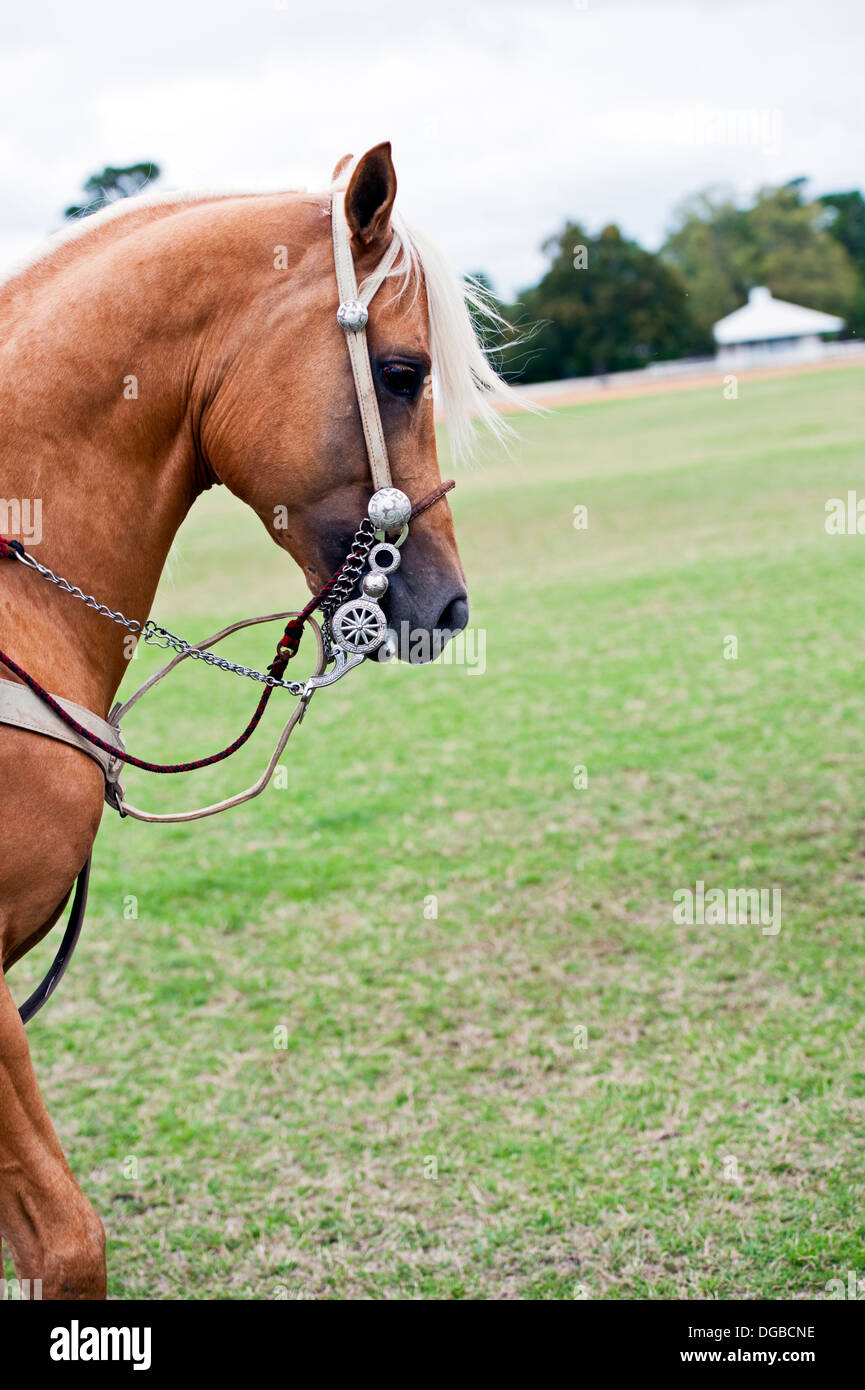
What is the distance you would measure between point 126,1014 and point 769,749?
4.30 m

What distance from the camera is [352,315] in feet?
7.13

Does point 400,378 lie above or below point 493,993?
above

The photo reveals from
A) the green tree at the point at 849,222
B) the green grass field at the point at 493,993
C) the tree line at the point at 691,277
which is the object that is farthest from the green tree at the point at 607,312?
the green grass field at the point at 493,993

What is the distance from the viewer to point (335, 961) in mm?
5098

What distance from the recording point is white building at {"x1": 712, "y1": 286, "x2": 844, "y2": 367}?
218ft

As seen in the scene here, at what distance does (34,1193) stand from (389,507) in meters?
1.37

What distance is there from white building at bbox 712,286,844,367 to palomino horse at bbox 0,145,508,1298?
66.3 metres

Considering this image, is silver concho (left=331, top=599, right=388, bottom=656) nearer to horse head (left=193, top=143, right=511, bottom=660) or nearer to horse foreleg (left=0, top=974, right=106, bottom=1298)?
horse head (left=193, top=143, right=511, bottom=660)

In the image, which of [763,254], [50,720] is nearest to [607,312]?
[763,254]

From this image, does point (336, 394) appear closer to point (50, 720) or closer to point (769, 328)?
point (50, 720)

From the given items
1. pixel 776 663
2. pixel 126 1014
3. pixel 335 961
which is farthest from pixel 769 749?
pixel 126 1014

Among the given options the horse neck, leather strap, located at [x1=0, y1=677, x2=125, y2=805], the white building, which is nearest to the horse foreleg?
leather strap, located at [x1=0, y1=677, x2=125, y2=805]

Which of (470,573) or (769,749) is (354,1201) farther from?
(470,573)

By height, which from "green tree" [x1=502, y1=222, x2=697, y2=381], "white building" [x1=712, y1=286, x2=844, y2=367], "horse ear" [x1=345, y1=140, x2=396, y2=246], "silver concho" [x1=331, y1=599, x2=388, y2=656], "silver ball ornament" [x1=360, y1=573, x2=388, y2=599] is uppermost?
"white building" [x1=712, y1=286, x2=844, y2=367]
